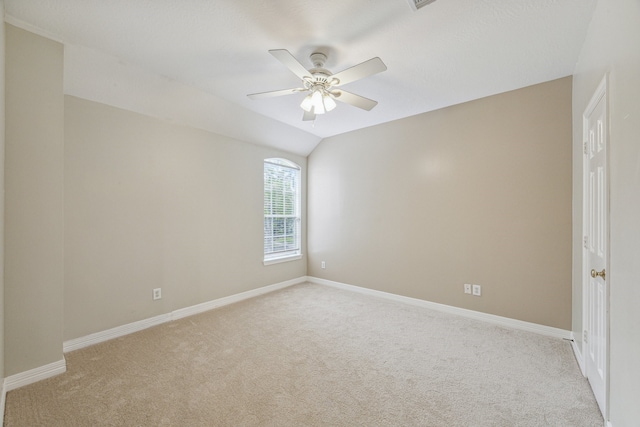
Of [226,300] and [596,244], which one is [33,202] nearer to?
[226,300]

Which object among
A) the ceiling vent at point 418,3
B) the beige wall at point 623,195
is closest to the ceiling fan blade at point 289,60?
the ceiling vent at point 418,3

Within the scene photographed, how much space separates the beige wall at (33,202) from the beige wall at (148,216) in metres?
0.45

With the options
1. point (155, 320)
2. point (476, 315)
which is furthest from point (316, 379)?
point (476, 315)

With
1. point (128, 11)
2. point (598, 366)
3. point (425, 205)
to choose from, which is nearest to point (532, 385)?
point (598, 366)

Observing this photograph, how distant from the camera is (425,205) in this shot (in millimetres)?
3660

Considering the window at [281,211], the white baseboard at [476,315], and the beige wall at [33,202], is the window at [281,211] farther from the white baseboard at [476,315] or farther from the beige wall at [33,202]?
the beige wall at [33,202]

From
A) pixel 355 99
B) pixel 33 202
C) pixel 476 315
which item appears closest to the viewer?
pixel 33 202

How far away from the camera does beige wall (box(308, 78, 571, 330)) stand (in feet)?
9.05

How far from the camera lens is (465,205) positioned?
332 centimetres

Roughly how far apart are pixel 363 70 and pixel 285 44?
726 mm

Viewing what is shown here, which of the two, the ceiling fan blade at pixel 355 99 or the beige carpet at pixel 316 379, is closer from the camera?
the beige carpet at pixel 316 379

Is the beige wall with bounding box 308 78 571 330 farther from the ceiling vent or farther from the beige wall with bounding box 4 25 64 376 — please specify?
the beige wall with bounding box 4 25 64 376

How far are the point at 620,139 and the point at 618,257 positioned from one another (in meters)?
0.63

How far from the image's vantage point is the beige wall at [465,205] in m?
2.76
